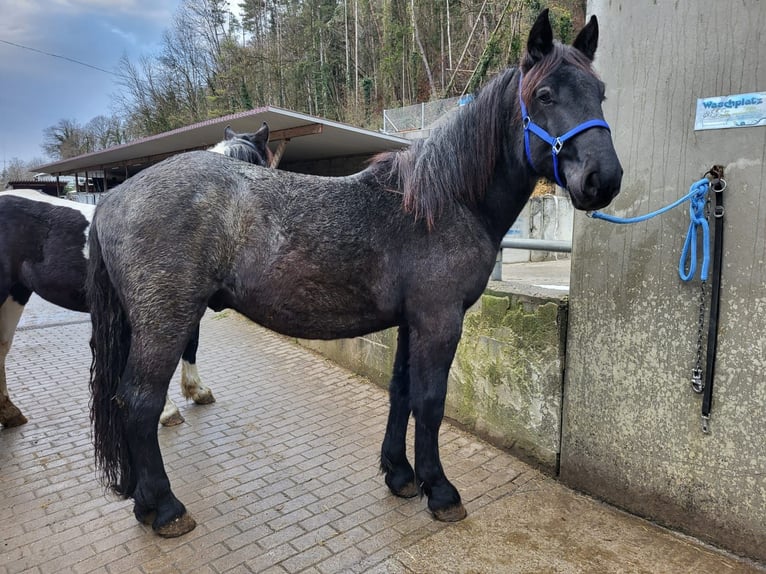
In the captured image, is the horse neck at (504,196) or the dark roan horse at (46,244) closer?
the horse neck at (504,196)

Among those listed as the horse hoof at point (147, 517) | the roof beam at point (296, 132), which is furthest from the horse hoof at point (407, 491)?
the roof beam at point (296, 132)

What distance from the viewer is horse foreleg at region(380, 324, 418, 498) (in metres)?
2.78

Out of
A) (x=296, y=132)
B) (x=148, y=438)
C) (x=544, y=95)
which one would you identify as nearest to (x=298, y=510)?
(x=148, y=438)

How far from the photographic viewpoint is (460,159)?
7.73ft

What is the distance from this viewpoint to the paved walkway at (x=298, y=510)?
224 centimetres

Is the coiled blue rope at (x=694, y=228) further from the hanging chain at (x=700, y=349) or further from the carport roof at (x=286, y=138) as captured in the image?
the carport roof at (x=286, y=138)

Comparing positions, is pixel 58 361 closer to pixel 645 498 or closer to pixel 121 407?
pixel 121 407

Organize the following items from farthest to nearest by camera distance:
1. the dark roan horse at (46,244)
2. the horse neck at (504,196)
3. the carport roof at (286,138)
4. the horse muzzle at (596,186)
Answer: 1. the carport roof at (286,138)
2. the dark roan horse at (46,244)
3. the horse neck at (504,196)
4. the horse muzzle at (596,186)

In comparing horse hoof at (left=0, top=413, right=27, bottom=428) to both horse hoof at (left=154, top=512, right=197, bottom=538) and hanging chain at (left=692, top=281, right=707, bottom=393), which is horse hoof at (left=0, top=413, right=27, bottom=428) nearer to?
horse hoof at (left=154, top=512, right=197, bottom=538)

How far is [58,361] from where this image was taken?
546 cm

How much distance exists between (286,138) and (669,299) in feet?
25.5

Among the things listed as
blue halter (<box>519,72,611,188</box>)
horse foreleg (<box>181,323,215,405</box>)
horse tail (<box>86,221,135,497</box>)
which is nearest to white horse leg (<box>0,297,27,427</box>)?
horse foreleg (<box>181,323,215,405</box>)

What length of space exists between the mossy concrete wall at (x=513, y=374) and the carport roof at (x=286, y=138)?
540 cm

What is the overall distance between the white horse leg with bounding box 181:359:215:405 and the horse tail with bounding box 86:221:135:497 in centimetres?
170
